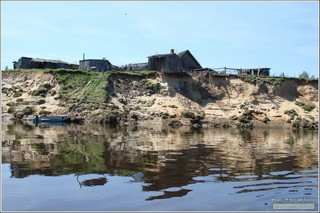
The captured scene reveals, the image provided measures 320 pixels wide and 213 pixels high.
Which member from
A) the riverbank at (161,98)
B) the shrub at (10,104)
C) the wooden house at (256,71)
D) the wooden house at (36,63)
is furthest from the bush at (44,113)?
the wooden house at (256,71)

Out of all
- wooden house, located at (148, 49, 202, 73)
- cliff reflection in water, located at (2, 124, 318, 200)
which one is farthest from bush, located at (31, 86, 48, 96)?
cliff reflection in water, located at (2, 124, 318, 200)

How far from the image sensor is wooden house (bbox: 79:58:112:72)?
66.8 meters

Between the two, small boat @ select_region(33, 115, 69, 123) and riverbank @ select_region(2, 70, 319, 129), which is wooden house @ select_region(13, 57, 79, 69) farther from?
small boat @ select_region(33, 115, 69, 123)

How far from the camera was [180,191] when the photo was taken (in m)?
11.1

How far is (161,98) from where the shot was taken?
5641 cm

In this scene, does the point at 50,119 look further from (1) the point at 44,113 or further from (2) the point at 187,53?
(2) the point at 187,53

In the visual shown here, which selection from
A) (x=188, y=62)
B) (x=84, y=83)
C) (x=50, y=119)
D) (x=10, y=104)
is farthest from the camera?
(x=188, y=62)

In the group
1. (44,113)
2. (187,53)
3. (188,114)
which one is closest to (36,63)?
(44,113)

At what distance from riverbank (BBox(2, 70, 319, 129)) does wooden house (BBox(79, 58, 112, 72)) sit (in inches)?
235

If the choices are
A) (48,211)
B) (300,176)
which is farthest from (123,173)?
(300,176)

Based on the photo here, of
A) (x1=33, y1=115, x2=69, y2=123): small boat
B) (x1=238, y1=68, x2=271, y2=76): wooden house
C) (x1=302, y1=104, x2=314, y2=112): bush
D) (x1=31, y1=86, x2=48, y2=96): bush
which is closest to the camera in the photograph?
(x1=33, y1=115, x2=69, y2=123): small boat

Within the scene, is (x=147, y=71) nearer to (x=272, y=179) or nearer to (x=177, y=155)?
(x=177, y=155)

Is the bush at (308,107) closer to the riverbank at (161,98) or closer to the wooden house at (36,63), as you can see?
the riverbank at (161,98)

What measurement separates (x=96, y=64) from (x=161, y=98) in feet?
55.7
